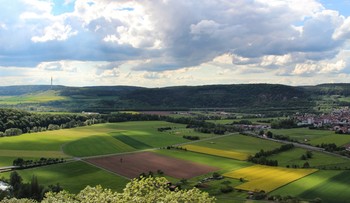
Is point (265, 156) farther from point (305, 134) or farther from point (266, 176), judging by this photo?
point (305, 134)

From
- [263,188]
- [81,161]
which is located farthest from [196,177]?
[81,161]

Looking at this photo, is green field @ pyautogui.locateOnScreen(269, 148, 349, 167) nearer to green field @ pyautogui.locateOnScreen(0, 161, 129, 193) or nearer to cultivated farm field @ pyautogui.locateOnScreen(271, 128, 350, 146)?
cultivated farm field @ pyautogui.locateOnScreen(271, 128, 350, 146)

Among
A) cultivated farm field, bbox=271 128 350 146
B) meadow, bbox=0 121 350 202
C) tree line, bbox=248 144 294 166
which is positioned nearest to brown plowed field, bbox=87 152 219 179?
meadow, bbox=0 121 350 202

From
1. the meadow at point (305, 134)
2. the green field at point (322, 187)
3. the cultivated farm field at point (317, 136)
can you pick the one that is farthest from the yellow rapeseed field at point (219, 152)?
the meadow at point (305, 134)

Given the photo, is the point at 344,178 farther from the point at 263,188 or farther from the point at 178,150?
the point at 178,150

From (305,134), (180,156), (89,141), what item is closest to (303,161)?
(180,156)

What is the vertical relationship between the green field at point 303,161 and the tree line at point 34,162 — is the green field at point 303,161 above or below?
above

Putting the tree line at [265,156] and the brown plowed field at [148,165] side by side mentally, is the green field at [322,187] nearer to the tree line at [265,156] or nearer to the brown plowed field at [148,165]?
the tree line at [265,156]
